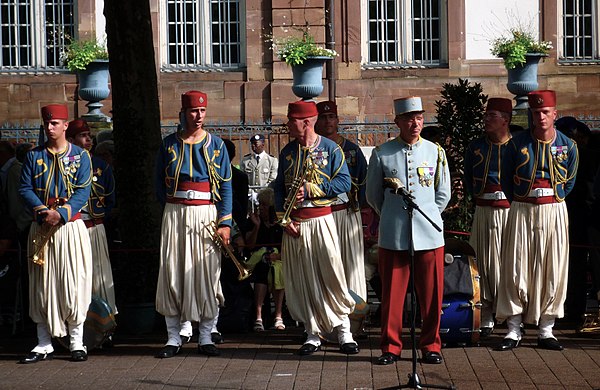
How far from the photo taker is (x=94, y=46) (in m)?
26.0

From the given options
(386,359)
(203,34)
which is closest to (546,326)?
(386,359)

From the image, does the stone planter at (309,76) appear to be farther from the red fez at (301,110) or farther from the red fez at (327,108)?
the red fez at (301,110)

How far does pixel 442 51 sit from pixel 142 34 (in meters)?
16.1

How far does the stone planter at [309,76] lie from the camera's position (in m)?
25.7

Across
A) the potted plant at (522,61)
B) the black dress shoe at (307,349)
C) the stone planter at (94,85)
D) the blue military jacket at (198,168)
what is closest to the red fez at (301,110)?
the blue military jacket at (198,168)

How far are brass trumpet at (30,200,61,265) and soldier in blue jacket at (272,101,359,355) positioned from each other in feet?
6.27

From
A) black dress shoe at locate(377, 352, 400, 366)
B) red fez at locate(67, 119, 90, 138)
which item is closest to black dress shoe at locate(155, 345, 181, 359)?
black dress shoe at locate(377, 352, 400, 366)

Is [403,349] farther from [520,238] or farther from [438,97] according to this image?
[438,97]

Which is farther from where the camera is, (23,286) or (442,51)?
(442,51)

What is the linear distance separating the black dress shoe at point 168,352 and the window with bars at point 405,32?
1781cm

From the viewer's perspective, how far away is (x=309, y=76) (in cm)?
2584

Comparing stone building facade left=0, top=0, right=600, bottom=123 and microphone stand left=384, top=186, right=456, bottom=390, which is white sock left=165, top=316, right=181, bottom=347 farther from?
stone building facade left=0, top=0, right=600, bottom=123

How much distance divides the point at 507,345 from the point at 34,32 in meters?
20.0

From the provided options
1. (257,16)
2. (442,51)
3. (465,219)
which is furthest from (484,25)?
(465,219)
